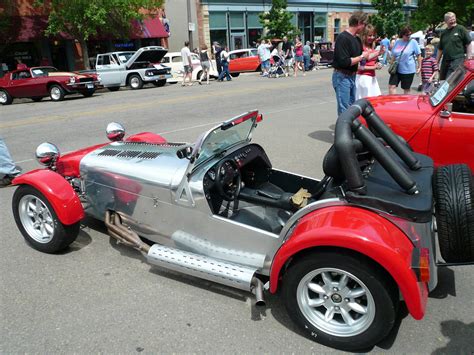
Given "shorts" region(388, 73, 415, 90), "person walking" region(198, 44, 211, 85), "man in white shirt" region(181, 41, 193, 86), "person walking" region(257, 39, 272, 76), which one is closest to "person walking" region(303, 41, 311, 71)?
"person walking" region(257, 39, 272, 76)

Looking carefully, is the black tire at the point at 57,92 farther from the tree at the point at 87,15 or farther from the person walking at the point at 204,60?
the tree at the point at 87,15

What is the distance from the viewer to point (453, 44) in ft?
26.8

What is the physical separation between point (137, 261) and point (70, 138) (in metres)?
5.89

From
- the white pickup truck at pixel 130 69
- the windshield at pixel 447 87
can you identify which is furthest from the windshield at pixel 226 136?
the white pickup truck at pixel 130 69

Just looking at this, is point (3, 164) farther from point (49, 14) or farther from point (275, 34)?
point (275, 34)

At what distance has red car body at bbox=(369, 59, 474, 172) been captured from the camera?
4.36 meters

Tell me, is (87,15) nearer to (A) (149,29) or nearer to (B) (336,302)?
(A) (149,29)

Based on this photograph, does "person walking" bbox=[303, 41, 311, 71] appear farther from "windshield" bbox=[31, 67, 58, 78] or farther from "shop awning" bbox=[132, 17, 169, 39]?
"windshield" bbox=[31, 67, 58, 78]

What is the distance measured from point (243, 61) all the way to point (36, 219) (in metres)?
21.8

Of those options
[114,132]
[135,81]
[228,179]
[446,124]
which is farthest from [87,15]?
[228,179]

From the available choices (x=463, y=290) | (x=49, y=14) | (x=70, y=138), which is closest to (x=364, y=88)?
(x=463, y=290)

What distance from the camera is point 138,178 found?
3340 millimetres

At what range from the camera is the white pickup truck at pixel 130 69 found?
62.3ft

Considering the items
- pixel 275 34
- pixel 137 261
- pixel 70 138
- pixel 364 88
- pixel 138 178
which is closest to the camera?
pixel 138 178
